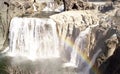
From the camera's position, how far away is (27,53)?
1214 inches

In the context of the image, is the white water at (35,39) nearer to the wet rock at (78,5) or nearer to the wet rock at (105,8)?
the wet rock at (78,5)

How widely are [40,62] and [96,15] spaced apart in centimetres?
728

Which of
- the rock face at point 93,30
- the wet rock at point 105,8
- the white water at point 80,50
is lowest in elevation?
the white water at point 80,50

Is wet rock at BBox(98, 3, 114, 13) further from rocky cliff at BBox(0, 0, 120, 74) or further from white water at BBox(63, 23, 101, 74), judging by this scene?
white water at BBox(63, 23, 101, 74)

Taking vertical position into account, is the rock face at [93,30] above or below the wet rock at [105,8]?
below

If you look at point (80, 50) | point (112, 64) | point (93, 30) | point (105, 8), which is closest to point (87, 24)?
point (93, 30)

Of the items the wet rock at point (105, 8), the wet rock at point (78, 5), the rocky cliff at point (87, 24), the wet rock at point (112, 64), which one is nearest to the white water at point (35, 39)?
the rocky cliff at point (87, 24)

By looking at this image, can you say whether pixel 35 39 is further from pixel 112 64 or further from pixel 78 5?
pixel 112 64

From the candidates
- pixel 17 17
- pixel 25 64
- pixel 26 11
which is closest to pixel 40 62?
pixel 25 64

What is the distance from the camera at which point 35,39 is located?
3084cm

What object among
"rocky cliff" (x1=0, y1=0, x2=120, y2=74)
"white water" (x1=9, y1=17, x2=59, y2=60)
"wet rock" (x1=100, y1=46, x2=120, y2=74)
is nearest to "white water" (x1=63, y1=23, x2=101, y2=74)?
"rocky cliff" (x1=0, y1=0, x2=120, y2=74)

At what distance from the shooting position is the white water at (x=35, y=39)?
30.4 m

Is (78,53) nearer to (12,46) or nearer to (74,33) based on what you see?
(74,33)

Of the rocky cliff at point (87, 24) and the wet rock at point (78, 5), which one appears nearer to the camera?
the rocky cliff at point (87, 24)
